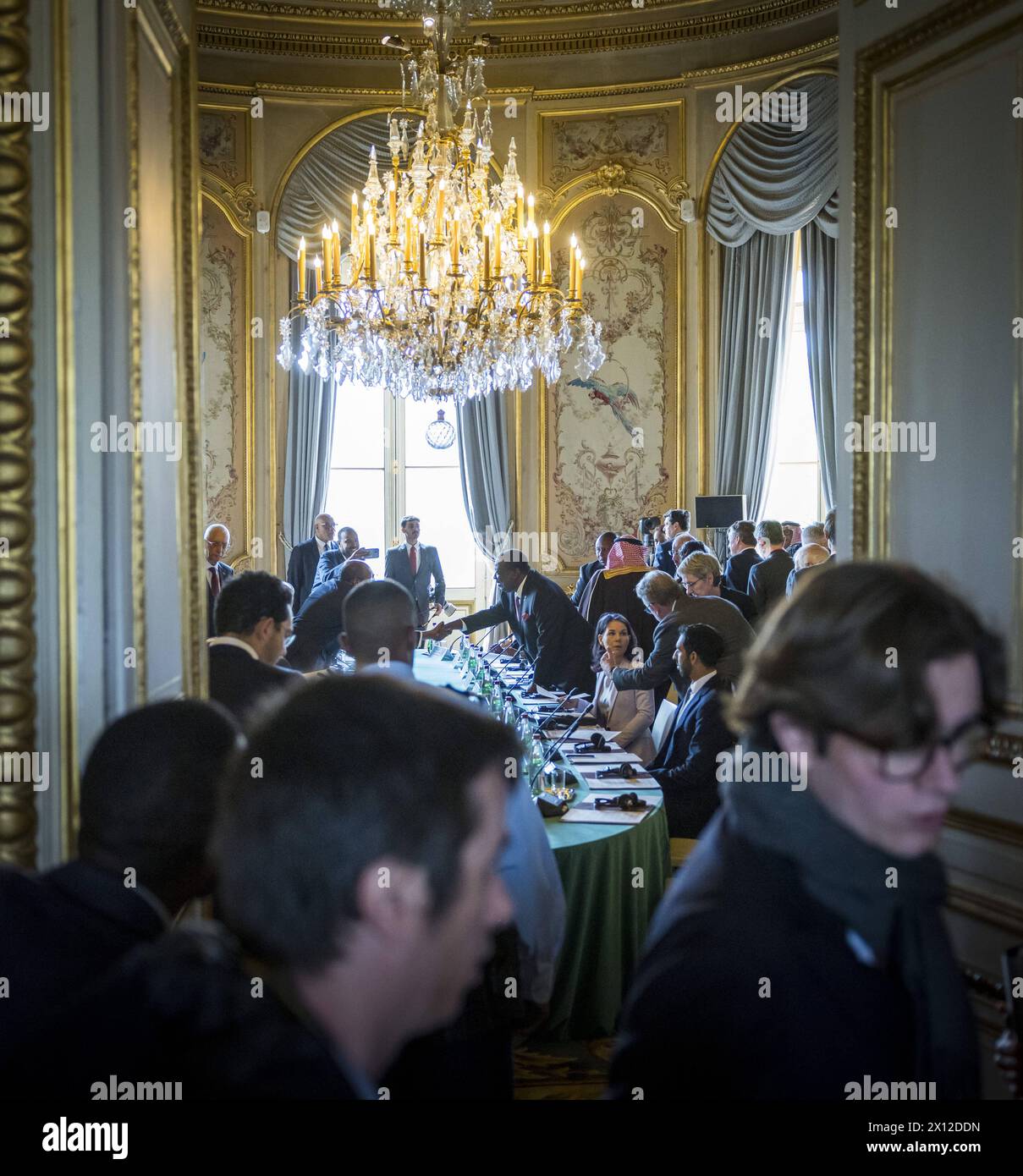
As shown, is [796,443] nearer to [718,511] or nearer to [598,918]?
[718,511]

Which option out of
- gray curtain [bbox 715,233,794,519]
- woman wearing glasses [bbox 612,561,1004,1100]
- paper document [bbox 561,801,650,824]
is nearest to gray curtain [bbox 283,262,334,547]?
gray curtain [bbox 715,233,794,519]

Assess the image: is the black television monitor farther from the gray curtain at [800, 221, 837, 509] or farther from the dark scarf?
the dark scarf

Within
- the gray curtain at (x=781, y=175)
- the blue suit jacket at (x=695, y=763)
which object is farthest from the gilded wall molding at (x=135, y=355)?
the gray curtain at (x=781, y=175)

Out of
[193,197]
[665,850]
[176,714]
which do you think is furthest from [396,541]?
[176,714]

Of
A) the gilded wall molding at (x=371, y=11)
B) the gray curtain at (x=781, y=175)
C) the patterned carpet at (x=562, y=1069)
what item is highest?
the gilded wall molding at (x=371, y=11)

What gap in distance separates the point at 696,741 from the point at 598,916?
103 cm

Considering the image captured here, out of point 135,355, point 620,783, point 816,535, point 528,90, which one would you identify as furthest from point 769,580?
point 135,355

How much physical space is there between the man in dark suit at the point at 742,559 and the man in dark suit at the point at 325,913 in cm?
773

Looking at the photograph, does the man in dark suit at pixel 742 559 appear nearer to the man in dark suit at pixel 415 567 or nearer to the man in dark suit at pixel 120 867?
the man in dark suit at pixel 415 567

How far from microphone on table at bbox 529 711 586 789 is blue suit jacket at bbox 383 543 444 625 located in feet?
15.8

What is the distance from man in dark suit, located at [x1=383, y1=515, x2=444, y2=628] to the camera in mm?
10836

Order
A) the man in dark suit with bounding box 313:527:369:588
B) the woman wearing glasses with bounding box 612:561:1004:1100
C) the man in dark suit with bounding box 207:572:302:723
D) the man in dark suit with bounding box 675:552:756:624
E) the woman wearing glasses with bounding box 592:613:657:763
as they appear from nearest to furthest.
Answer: the woman wearing glasses with bounding box 612:561:1004:1100
the man in dark suit with bounding box 207:572:302:723
the woman wearing glasses with bounding box 592:613:657:763
the man in dark suit with bounding box 675:552:756:624
the man in dark suit with bounding box 313:527:369:588

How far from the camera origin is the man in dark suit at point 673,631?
5.63m

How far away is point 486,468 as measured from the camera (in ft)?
36.7
